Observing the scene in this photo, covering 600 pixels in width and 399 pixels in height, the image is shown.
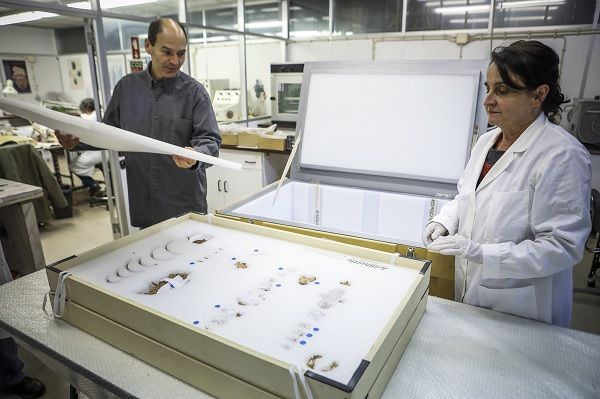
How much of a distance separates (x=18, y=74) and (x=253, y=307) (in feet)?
29.1

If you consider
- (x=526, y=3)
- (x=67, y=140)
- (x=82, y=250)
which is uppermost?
(x=526, y=3)

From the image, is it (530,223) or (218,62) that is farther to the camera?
(218,62)

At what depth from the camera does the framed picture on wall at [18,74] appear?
282 inches

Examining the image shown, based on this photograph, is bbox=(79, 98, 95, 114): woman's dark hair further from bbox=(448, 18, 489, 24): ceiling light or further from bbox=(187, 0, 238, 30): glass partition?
bbox=(448, 18, 489, 24): ceiling light

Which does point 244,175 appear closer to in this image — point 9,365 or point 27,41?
point 9,365

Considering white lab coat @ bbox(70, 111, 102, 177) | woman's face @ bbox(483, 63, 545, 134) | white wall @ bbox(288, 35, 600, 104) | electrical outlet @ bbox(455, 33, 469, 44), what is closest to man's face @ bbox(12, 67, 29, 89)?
white lab coat @ bbox(70, 111, 102, 177)

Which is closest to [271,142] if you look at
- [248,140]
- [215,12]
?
[248,140]

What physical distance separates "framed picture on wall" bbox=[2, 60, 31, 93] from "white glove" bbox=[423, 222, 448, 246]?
8.73 meters

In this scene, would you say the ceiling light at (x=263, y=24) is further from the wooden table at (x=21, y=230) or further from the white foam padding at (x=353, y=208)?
the wooden table at (x=21, y=230)

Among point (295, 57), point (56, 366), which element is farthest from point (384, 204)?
point (295, 57)

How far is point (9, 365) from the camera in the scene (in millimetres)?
1716

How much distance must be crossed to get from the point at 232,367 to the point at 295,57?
585 centimetres

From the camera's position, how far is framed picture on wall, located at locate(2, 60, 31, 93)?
7160 mm

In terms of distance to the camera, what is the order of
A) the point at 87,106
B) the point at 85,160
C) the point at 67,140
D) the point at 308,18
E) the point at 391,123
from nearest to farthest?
the point at 67,140 < the point at 391,123 < the point at 87,106 < the point at 85,160 < the point at 308,18
